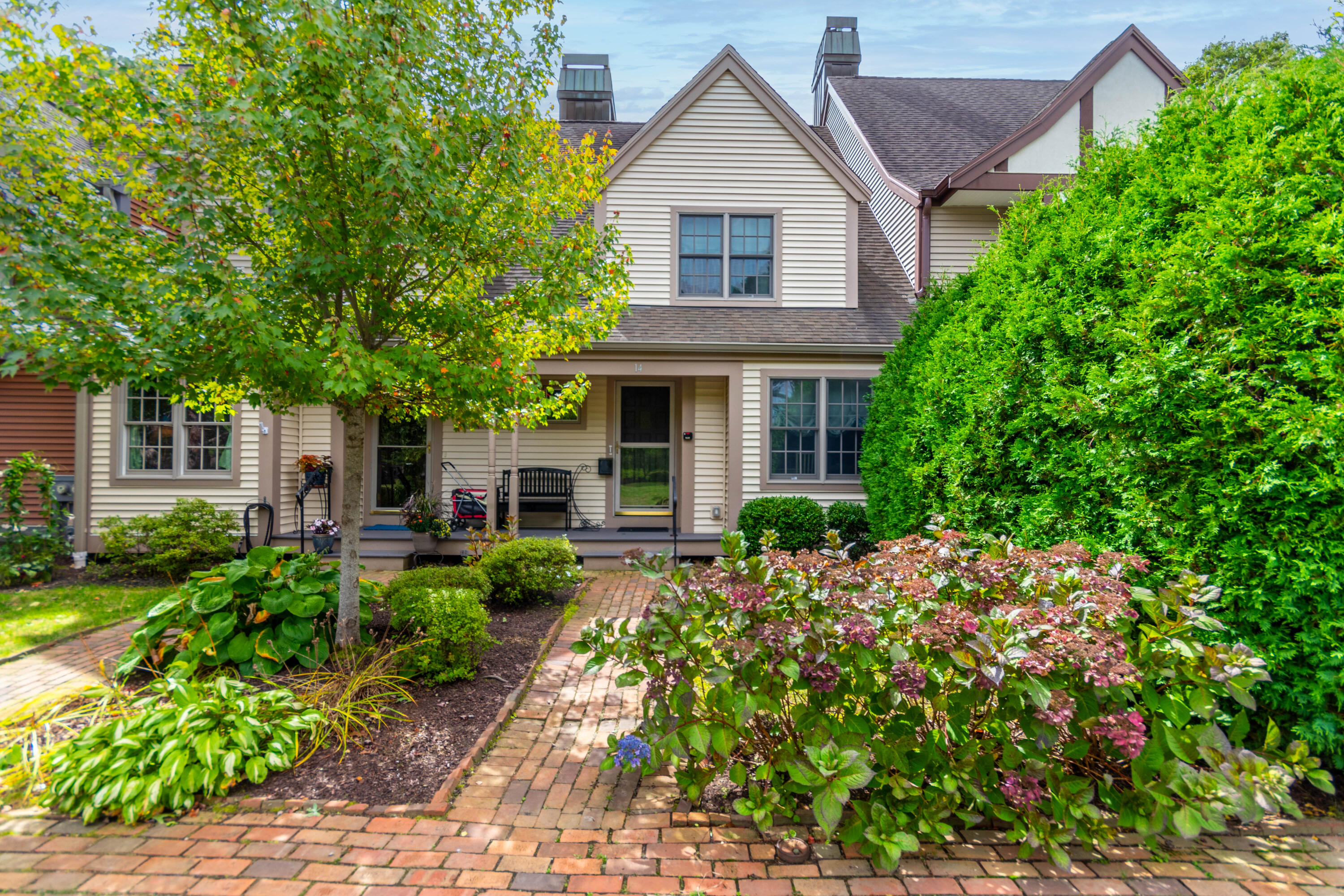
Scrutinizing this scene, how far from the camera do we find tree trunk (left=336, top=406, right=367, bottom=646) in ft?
14.6

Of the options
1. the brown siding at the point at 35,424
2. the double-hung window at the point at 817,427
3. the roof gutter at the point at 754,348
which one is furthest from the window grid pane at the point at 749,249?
the brown siding at the point at 35,424

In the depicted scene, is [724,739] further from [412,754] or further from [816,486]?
[816,486]

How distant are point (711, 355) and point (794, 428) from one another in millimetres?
1692

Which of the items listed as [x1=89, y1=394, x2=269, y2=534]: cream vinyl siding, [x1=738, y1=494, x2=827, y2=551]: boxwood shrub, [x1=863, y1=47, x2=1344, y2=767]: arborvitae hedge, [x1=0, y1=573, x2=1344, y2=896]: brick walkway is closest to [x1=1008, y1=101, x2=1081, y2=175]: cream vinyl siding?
[x1=863, y1=47, x2=1344, y2=767]: arborvitae hedge

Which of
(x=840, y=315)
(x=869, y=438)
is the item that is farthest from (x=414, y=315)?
(x=840, y=315)

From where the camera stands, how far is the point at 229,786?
120 inches

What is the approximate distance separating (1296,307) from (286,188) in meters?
5.56

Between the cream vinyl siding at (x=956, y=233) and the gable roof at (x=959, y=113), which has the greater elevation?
the gable roof at (x=959, y=113)

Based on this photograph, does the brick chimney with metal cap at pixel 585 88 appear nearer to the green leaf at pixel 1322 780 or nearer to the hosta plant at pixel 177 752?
the hosta plant at pixel 177 752

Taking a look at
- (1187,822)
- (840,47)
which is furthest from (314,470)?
(840,47)

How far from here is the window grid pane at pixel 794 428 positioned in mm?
9578

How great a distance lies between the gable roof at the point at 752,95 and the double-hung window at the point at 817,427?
3003mm

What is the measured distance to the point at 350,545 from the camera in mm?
4480

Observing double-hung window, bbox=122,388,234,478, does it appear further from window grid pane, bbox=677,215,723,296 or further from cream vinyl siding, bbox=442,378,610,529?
window grid pane, bbox=677,215,723,296
